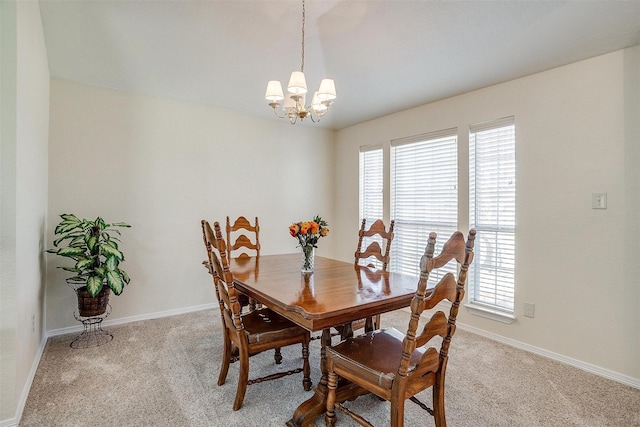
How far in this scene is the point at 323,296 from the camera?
1816 mm

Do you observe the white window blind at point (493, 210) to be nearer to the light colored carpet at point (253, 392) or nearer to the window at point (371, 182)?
the light colored carpet at point (253, 392)

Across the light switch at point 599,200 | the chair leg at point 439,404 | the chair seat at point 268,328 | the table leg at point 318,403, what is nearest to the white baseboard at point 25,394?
the chair seat at point 268,328

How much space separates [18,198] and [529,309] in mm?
3868

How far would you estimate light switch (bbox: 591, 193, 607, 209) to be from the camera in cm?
254

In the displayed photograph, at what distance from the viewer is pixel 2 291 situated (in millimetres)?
1855

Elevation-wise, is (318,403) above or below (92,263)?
below

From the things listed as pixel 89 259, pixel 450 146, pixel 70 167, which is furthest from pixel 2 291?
pixel 450 146

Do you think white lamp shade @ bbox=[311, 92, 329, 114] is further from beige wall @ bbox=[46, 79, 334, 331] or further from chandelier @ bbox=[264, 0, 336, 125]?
beige wall @ bbox=[46, 79, 334, 331]

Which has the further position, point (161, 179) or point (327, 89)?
point (161, 179)

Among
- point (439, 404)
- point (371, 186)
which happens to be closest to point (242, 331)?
point (439, 404)

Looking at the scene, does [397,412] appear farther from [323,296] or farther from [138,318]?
[138,318]

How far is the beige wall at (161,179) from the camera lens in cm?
325

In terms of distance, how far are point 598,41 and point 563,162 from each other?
90cm

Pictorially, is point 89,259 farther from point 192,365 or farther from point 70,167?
point 192,365
